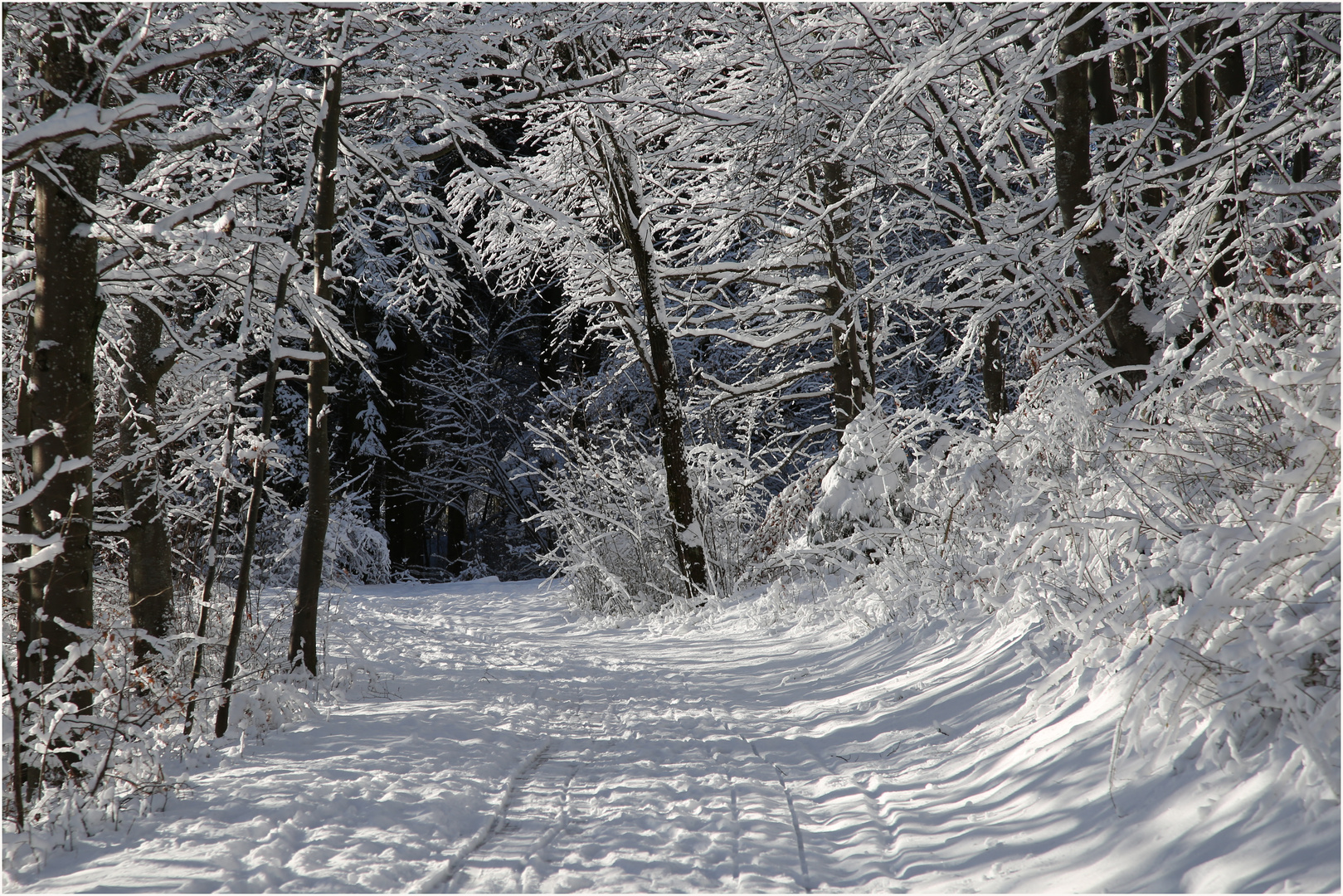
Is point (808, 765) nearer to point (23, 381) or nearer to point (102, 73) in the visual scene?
point (23, 381)

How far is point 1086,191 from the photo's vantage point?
20.3 ft

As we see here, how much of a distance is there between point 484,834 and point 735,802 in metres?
1.05

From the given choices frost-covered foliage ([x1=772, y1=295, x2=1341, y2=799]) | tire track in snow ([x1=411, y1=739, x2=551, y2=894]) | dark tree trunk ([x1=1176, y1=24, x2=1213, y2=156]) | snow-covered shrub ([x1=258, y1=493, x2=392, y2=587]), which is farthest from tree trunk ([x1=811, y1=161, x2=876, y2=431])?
snow-covered shrub ([x1=258, y1=493, x2=392, y2=587])

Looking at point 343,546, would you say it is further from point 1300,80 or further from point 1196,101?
point 1300,80

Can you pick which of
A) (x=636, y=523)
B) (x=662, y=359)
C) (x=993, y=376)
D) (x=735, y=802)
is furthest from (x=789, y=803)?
(x=993, y=376)

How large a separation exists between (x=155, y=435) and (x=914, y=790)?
6482mm

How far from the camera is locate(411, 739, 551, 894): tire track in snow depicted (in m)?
2.65

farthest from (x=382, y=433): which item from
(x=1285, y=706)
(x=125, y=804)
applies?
(x=1285, y=706)

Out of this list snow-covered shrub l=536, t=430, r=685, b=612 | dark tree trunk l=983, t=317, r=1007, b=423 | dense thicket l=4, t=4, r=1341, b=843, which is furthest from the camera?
dark tree trunk l=983, t=317, r=1007, b=423

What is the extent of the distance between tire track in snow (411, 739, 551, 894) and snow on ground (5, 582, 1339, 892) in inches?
0.5

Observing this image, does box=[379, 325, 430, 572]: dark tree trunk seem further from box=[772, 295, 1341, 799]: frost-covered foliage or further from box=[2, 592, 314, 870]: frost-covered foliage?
box=[772, 295, 1341, 799]: frost-covered foliage

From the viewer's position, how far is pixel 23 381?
4023 mm

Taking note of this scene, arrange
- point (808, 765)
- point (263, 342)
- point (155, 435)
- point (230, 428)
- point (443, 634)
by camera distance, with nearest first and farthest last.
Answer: point (808, 765) → point (230, 428) → point (263, 342) → point (155, 435) → point (443, 634)

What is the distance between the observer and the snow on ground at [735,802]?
2.39m
